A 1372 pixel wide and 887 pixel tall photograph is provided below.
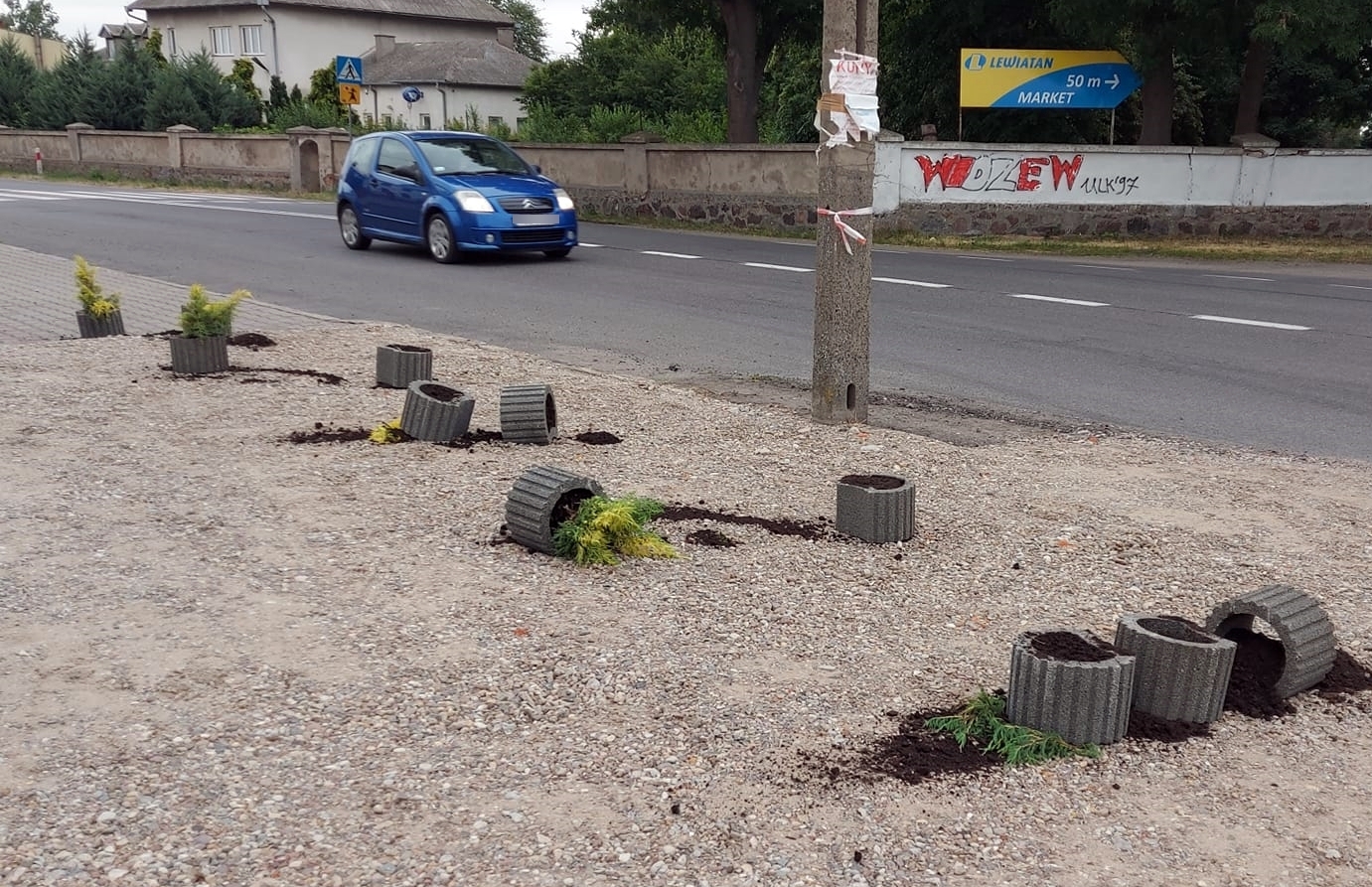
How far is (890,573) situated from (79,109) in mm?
52790

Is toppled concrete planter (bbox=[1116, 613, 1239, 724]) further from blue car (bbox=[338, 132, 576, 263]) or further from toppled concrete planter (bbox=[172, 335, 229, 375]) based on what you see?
blue car (bbox=[338, 132, 576, 263])

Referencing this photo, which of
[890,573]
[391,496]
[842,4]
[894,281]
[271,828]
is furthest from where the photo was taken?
[894,281]

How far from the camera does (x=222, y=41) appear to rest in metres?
70.9

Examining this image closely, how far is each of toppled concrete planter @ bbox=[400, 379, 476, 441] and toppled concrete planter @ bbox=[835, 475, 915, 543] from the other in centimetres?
252

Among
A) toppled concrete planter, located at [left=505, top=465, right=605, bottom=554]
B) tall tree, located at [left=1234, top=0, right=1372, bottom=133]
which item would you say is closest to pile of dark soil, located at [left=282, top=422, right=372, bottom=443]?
toppled concrete planter, located at [left=505, top=465, right=605, bottom=554]

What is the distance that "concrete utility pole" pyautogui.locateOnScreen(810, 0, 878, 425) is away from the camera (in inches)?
294

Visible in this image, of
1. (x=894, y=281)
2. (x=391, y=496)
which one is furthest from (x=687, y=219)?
(x=391, y=496)

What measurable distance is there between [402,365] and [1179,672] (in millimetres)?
6151

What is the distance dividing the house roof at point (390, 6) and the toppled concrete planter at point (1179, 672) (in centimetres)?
7126

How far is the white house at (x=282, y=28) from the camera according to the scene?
68562 millimetres

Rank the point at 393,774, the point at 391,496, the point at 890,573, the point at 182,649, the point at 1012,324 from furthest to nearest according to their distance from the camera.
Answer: the point at 1012,324, the point at 391,496, the point at 890,573, the point at 182,649, the point at 393,774

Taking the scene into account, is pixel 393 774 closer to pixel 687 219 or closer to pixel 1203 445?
pixel 1203 445

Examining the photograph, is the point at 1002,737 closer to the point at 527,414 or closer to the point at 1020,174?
the point at 527,414

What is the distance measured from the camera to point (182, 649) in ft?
13.8
